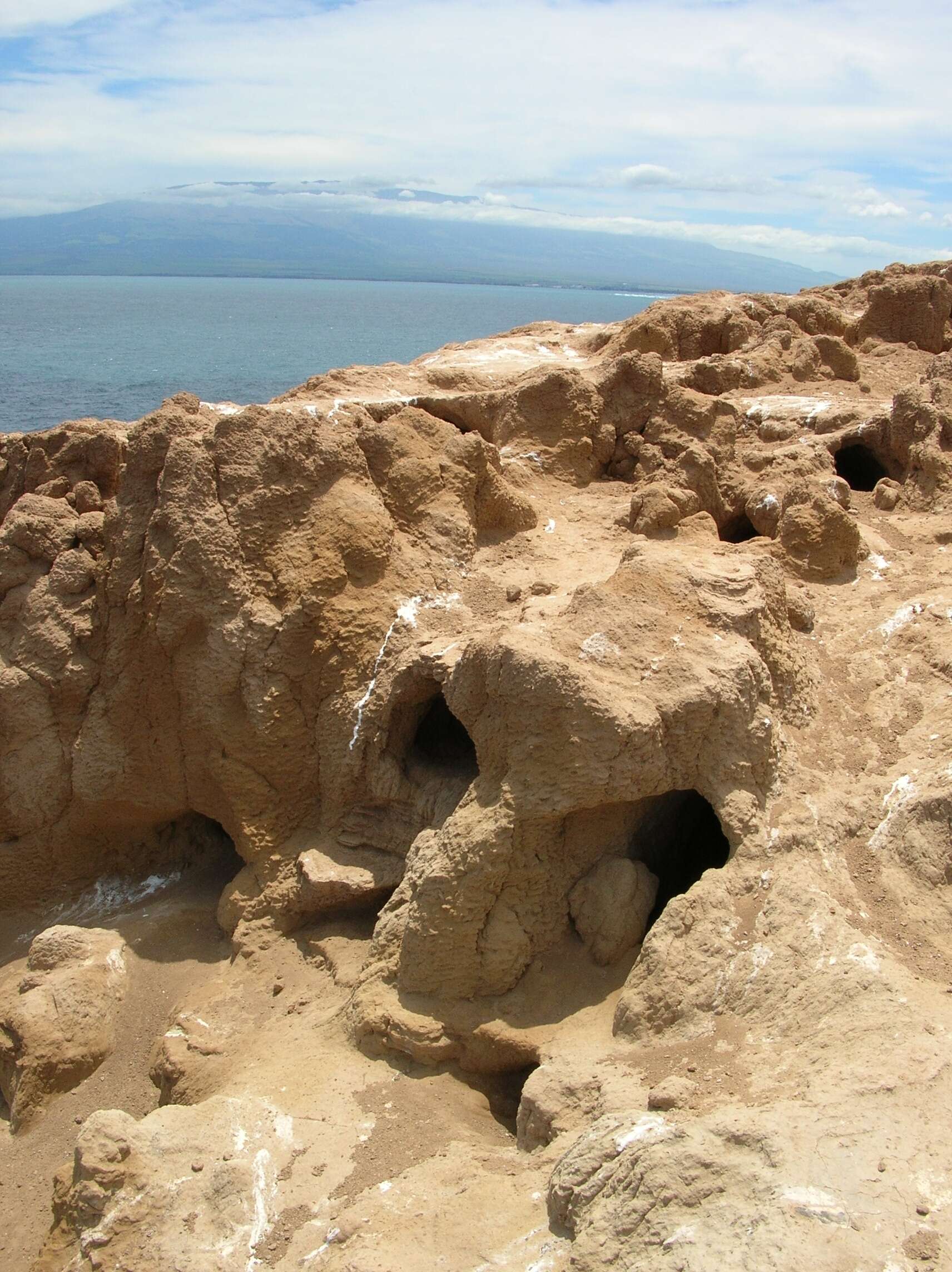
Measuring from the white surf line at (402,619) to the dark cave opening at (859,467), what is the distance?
617 cm

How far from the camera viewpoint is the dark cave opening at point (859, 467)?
13047mm

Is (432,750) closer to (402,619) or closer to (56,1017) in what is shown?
(402,619)

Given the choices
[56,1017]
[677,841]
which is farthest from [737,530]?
[56,1017]

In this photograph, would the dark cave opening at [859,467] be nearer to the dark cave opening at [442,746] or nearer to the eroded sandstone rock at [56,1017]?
the dark cave opening at [442,746]

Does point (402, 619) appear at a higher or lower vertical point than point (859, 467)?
lower

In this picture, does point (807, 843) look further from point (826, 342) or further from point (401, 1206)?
point (826, 342)

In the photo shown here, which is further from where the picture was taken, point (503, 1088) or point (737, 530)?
point (737, 530)

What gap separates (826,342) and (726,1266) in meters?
13.3

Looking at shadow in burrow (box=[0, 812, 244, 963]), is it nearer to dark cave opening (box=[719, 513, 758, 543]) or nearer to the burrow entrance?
the burrow entrance

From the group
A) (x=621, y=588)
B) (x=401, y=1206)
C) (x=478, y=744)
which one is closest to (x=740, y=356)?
(x=621, y=588)

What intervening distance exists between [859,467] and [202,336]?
208 feet

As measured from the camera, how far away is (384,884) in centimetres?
907

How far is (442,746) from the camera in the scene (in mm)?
9797

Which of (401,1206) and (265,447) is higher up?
(265,447)
